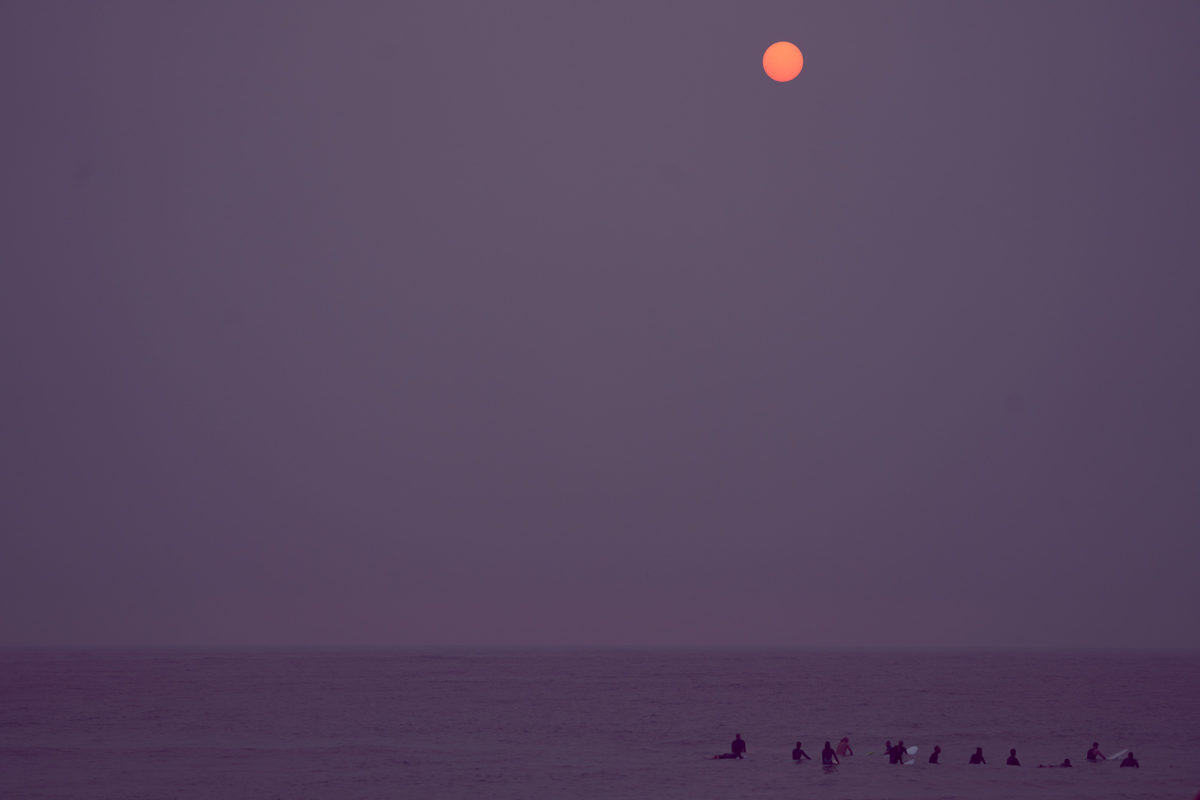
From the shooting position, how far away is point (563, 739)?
47.2m

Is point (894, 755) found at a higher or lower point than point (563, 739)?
higher

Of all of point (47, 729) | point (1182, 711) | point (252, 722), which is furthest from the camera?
point (1182, 711)

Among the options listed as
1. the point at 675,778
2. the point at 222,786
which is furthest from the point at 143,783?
the point at 675,778

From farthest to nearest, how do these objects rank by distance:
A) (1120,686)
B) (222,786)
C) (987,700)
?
1. (1120,686)
2. (987,700)
3. (222,786)

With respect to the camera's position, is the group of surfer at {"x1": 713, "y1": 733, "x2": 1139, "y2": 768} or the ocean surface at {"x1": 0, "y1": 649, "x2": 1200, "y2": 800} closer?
the ocean surface at {"x1": 0, "y1": 649, "x2": 1200, "y2": 800}

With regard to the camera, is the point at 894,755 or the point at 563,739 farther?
the point at 563,739

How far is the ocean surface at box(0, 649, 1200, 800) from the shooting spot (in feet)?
109

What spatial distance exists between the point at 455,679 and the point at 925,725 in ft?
193

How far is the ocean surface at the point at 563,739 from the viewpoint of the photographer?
33219 mm

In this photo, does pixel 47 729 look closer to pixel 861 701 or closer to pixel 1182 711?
pixel 861 701

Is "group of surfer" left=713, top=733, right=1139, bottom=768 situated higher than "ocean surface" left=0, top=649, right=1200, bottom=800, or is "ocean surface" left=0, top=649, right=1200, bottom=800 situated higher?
"group of surfer" left=713, top=733, right=1139, bottom=768

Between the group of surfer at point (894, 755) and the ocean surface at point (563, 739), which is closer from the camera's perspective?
the ocean surface at point (563, 739)

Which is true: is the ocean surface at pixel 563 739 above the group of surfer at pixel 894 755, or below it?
below

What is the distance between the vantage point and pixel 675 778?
35.1 meters
